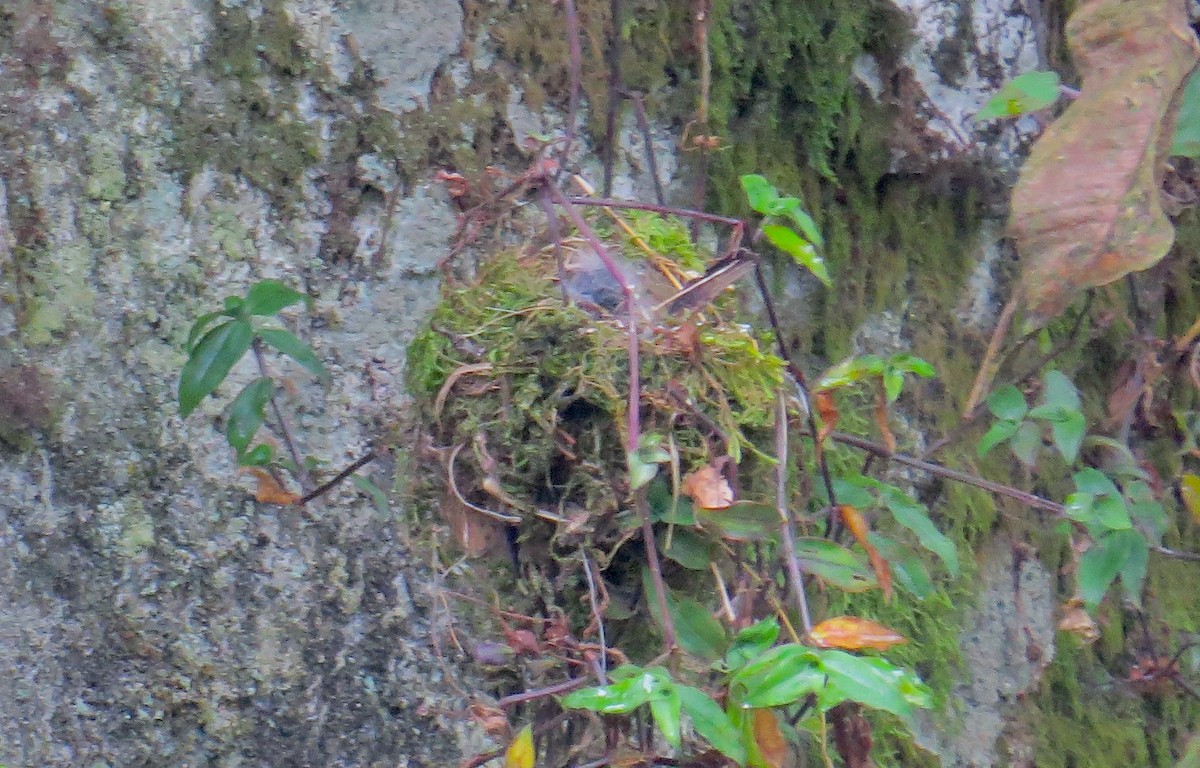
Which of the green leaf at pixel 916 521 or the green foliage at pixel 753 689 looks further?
the green leaf at pixel 916 521

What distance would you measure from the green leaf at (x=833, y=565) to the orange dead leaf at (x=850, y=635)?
7 centimetres

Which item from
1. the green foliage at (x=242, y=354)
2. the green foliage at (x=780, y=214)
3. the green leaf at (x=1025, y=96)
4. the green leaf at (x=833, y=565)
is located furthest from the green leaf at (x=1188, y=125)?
the green foliage at (x=242, y=354)

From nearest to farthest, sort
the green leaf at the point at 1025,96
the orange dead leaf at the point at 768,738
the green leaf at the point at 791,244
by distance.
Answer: the orange dead leaf at the point at 768,738 → the green leaf at the point at 791,244 → the green leaf at the point at 1025,96

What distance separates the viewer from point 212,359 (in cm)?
99

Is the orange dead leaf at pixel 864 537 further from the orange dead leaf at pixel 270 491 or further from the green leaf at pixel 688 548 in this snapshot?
the orange dead leaf at pixel 270 491

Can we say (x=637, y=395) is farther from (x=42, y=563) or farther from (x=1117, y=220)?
(x=42, y=563)

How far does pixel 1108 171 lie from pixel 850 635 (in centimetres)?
40

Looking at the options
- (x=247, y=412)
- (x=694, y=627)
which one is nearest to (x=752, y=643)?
(x=694, y=627)

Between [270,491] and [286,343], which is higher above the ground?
[286,343]

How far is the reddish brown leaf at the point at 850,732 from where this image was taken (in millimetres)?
805

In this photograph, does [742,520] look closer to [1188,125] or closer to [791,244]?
[791,244]

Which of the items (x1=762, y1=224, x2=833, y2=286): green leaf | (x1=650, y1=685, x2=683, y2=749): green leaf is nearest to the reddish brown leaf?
→ (x1=650, y1=685, x2=683, y2=749): green leaf

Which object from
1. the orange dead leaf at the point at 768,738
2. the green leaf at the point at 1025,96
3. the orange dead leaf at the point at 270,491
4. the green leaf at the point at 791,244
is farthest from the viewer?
the orange dead leaf at the point at 270,491

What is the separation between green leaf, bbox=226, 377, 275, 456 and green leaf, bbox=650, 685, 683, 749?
1.73 ft
